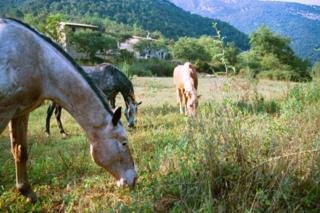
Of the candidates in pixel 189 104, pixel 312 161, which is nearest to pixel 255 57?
pixel 189 104

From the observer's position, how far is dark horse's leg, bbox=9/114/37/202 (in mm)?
5219

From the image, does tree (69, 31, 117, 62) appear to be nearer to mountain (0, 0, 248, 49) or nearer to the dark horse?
mountain (0, 0, 248, 49)

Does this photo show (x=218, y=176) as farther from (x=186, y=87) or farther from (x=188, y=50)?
(x=188, y=50)

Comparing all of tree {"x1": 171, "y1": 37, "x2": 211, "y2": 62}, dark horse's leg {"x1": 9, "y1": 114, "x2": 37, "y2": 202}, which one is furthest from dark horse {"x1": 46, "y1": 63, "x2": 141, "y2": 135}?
tree {"x1": 171, "y1": 37, "x2": 211, "y2": 62}

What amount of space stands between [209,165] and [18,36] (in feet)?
7.37

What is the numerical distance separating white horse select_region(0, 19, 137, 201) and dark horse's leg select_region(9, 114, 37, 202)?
0.58m

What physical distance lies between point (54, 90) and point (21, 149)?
1.10 metres

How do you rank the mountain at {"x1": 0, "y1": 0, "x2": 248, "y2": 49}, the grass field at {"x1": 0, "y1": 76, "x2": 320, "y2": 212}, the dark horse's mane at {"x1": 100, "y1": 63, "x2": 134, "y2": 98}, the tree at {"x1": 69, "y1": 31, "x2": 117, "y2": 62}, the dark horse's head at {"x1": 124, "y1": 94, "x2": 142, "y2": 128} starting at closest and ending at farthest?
the grass field at {"x1": 0, "y1": 76, "x2": 320, "y2": 212} < the dark horse's head at {"x1": 124, "y1": 94, "x2": 142, "y2": 128} < the dark horse's mane at {"x1": 100, "y1": 63, "x2": 134, "y2": 98} < the tree at {"x1": 69, "y1": 31, "x2": 117, "y2": 62} < the mountain at {"x1": 0, "y1": 0, "x2": 248, "y2": 49}

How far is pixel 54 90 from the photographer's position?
4621mm

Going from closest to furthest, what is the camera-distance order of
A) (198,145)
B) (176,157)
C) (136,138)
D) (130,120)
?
(198,145) → (176,157) → (136,138) → (130,120)

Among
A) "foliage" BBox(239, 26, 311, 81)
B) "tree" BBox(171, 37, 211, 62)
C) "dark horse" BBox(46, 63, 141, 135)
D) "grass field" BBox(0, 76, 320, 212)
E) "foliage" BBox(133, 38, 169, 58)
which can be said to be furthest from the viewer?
"foliage" BBox(133, 38, 169, 58)

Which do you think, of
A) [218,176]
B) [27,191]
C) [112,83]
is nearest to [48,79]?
[27,191]

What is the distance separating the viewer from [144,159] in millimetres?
6102

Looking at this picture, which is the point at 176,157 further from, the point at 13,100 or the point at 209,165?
the point at 13,100
